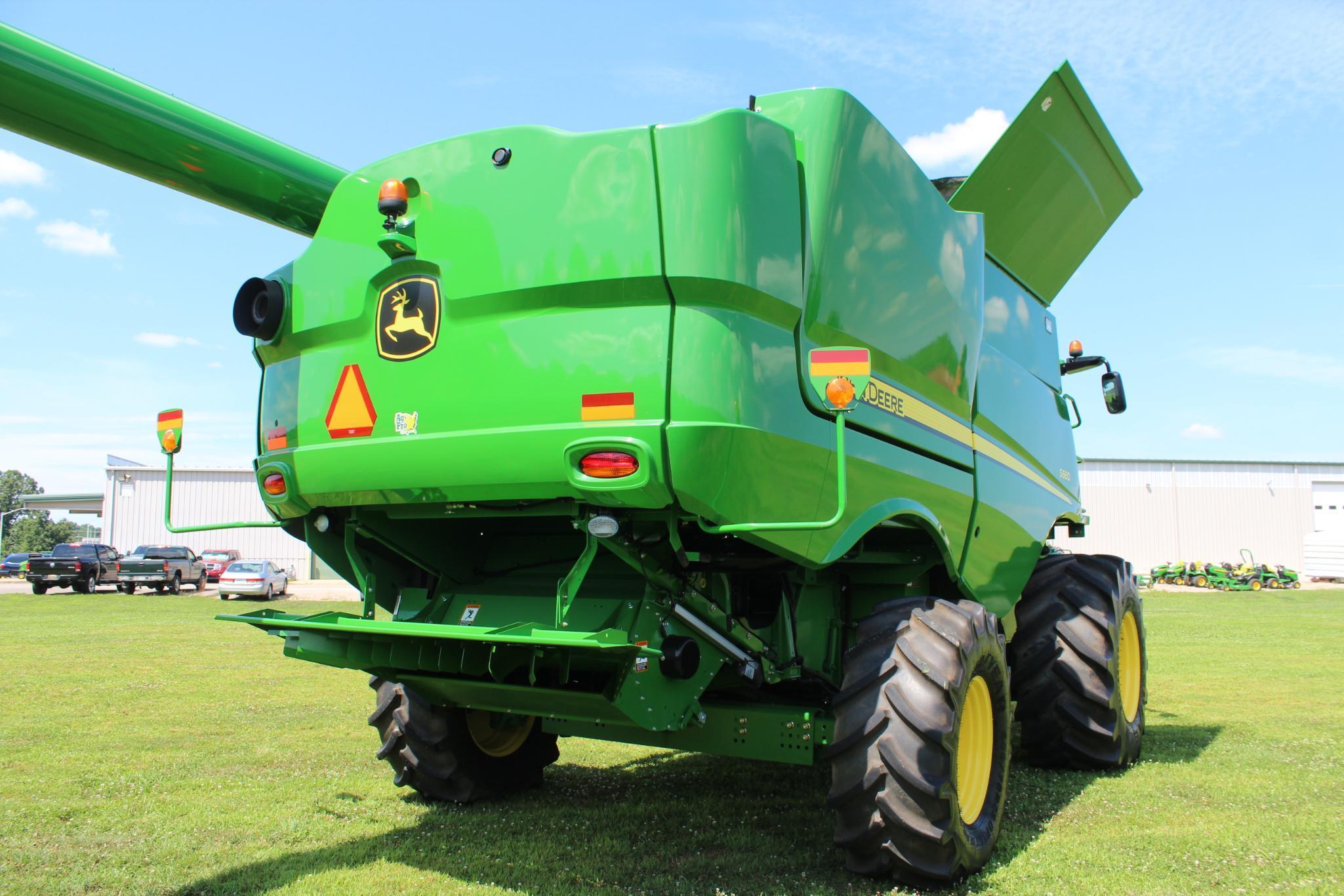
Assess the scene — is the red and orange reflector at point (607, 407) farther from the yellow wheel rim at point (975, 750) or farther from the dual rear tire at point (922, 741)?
the yellow wheel rim at point (975, 750)

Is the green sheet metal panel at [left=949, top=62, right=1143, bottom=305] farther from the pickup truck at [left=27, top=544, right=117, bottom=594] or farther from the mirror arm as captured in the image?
the pickup truck at [left=27, top=544, right=117, bottom=594]

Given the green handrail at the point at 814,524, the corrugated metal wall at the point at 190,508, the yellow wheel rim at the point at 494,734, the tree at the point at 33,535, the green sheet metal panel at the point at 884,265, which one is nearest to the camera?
the green handrail at the point at 814,524

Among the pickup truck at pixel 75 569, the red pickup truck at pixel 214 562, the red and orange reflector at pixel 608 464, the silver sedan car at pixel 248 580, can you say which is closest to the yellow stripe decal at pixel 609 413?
the red and orange reflector at pixel 608 464

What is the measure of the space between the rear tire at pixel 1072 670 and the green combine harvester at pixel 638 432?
4.80 feet

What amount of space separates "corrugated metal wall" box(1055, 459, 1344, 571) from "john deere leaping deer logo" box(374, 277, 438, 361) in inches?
1809

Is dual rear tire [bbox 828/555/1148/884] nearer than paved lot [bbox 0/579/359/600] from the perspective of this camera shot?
Yes

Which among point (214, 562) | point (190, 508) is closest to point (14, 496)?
point (190, 508)

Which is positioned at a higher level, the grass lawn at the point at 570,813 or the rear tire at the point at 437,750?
the rear tire at the point at 437,750

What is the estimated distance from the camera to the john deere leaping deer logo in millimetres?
4098

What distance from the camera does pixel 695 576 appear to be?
13.9ft

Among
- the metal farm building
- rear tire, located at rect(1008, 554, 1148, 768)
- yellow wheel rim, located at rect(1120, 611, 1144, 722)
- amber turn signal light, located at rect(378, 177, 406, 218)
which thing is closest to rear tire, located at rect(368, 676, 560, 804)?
amber turn signal light, located at rect(378, 177, 406, 218)

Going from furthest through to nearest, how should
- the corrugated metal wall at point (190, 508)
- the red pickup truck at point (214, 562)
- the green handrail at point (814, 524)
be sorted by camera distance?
1. the corrugated metal wall at point (190, 508)
2. the red pickup truck at point (214, 562)
3. the green handrail at point (814, 524)

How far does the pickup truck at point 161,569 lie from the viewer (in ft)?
106

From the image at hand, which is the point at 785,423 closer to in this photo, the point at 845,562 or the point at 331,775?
the point at 845,562
